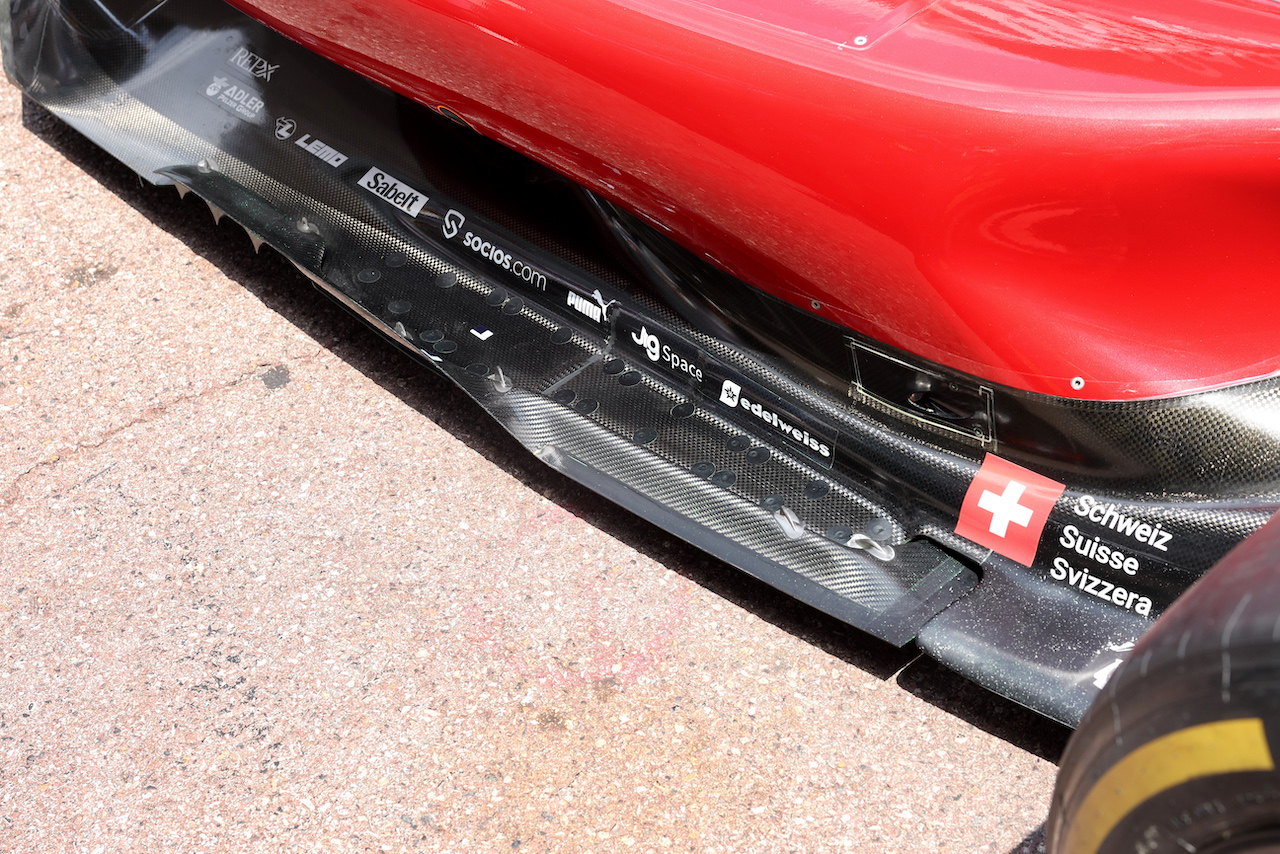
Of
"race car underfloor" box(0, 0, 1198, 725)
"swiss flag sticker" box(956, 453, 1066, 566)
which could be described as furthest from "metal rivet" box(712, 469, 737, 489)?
"swiss flag sticker" box(956, 453, 1066, 566)

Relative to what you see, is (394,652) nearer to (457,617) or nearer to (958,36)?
(457,617)

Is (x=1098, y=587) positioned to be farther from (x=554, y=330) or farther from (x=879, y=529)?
(x=554, y=330)

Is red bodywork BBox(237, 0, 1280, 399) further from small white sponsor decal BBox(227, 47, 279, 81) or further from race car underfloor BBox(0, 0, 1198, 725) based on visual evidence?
small white sponsor decal BBox(227, 47, 279, 81)

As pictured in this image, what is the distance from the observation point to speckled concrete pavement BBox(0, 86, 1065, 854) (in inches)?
72.4

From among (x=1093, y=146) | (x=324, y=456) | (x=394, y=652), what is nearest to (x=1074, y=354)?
(x=1093, y=146)

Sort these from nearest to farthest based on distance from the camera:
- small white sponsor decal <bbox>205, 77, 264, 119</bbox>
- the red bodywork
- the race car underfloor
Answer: the red bodywork → the race car underfloor → small white sponsor decal <bbox>205, 77, 264, 119</bbox>

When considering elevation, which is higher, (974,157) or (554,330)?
(974,157)

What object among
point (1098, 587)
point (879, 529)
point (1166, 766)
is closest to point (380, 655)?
point (879, 529)

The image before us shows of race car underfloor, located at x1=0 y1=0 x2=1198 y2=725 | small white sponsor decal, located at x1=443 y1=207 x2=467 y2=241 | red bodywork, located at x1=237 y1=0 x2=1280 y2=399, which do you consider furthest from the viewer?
small white sponsor decal, located at x1=443 y1=207 x2=467 y2=241

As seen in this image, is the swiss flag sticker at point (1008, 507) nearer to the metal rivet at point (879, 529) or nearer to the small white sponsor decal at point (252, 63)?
the metal rivet at point (879, 529)

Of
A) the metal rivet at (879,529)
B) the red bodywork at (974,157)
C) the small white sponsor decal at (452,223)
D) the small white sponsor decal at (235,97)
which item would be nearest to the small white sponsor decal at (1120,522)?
the red bodywork at (974,157)

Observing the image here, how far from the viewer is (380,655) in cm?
208

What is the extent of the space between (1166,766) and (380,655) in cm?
141

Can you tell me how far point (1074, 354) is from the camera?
5.74ft
